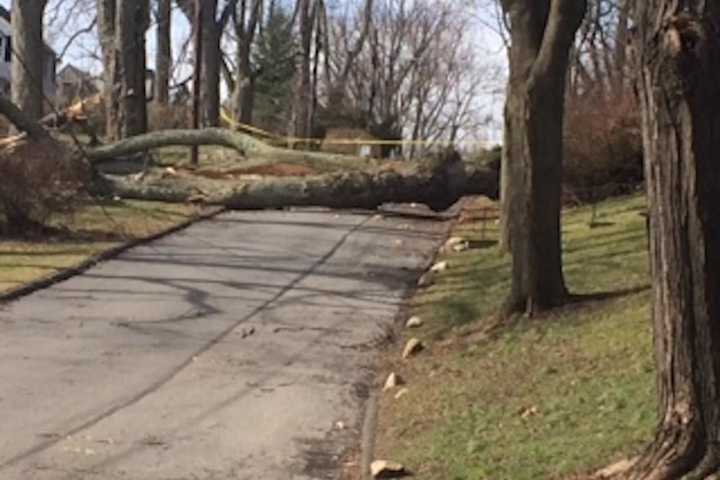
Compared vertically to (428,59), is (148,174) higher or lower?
lower

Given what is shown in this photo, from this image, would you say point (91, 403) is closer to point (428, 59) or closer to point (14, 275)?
point (14, 275)

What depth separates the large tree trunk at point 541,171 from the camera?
12.9 meters

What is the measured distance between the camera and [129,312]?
1452cm

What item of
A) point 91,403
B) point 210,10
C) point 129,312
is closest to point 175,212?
point 129,312

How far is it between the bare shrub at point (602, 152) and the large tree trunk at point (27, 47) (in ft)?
35.2

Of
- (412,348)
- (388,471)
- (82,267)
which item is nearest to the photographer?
(388,471)

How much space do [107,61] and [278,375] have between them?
2384 centimetres

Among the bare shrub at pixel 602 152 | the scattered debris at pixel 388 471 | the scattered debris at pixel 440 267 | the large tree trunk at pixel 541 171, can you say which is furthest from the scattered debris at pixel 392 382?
the bare shrub at pixel 602 152

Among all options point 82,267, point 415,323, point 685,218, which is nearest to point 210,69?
point 82,267

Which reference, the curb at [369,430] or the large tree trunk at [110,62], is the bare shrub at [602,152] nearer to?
the curb at [369,430]

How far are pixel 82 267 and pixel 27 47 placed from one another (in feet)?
36.2

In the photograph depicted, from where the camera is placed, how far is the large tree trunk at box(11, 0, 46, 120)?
2720 centimetres

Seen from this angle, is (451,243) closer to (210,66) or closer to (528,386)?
(528,386)

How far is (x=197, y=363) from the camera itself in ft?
39.1
